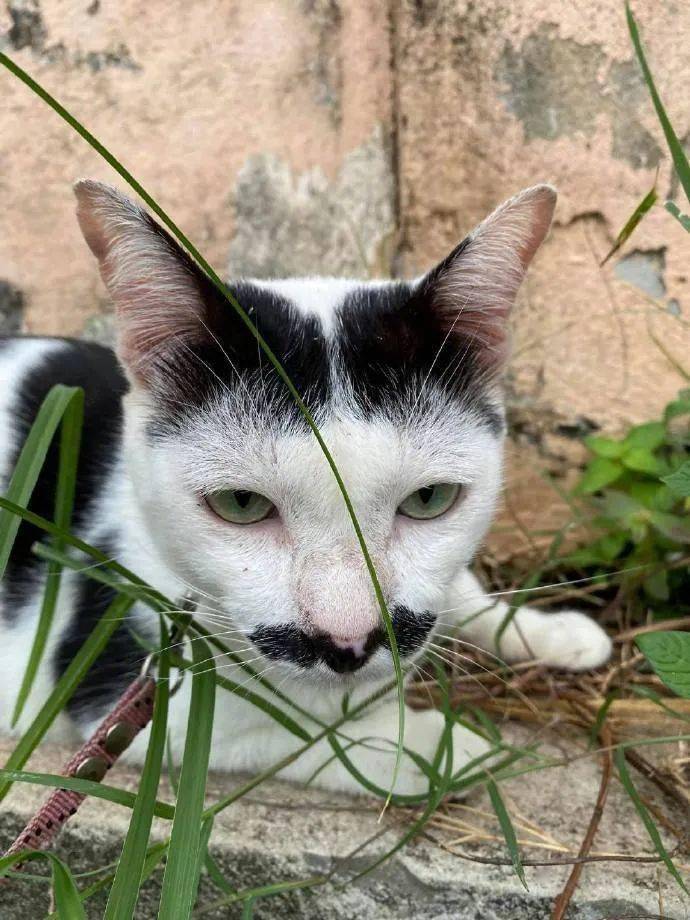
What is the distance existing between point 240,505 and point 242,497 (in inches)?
0.5

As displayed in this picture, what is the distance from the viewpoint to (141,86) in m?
2.26

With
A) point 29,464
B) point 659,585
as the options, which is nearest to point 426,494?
point 29,464

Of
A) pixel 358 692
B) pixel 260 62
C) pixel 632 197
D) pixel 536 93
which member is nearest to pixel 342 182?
pixel 260 62

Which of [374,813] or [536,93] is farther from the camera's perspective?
[536,93]

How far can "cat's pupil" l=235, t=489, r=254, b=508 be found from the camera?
1.26 m

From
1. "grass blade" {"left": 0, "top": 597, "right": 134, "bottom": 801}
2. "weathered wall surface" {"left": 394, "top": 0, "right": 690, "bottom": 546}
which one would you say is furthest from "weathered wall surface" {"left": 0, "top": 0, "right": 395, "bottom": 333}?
"grass blade" {"left": 0, "top": 597, "right": 134, "bottom": 801}

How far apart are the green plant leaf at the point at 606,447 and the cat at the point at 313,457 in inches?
29.3

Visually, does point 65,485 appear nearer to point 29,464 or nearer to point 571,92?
point 29,464

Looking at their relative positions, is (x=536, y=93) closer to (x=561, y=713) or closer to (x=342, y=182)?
(x=342, y=182)

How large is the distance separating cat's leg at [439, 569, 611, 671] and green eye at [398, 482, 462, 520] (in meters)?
0.58

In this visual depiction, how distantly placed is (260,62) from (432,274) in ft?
4.26

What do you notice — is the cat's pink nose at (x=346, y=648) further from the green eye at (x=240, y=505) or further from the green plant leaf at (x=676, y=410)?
the green plant leaf at (x=676, y=410)

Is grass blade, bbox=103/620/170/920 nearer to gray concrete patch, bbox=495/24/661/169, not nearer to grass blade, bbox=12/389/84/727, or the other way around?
grass blade, bbox=12/389/84/727

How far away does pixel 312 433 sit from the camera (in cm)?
123
